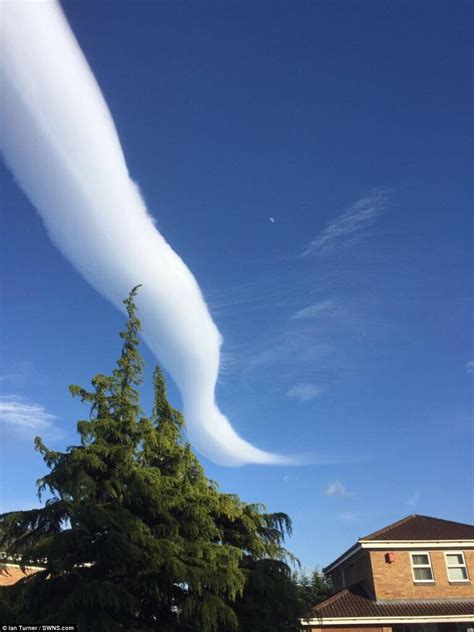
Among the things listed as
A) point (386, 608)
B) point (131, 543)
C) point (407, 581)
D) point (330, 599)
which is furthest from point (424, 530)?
point (131, 543)

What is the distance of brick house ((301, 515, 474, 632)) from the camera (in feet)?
68.2

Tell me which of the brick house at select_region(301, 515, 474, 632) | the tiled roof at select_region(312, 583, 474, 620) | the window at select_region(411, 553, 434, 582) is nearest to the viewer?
the brick house at select_region(301, 515, 474, 632)

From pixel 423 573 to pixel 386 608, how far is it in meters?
2.56

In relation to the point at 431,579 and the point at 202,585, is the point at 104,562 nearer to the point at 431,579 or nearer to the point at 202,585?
the point at 202,585

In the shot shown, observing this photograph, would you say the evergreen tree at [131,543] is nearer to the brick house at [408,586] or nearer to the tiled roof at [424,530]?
the brick house at [408,586]

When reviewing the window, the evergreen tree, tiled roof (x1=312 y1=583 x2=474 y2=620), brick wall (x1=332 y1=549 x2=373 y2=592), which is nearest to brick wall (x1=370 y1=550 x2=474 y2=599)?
the window

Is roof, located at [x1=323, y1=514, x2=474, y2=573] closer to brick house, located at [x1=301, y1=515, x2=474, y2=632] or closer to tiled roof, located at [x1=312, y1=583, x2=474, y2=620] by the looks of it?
brick house, located at [x1=301, y1=515, x2=474, y2=632]

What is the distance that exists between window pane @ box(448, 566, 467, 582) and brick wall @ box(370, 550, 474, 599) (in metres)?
0.20

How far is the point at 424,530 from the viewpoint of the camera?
24562 millimetres

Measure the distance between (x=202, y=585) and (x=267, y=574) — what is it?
7.03ft

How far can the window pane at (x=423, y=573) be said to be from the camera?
22750mm

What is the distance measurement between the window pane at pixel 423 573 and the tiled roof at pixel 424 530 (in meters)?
1.26

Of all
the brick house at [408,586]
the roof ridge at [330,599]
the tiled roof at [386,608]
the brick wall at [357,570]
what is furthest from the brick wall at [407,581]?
the roof ridge at [330,599]

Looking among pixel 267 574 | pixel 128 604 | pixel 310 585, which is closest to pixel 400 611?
pixel 267 574
